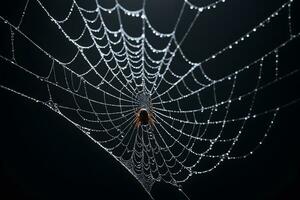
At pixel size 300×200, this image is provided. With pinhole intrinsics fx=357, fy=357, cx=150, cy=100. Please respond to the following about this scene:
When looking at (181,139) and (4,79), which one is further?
(181,139)

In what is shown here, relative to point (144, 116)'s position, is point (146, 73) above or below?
above

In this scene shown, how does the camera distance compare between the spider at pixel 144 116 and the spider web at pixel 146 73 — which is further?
the spider web at pixel 146 73

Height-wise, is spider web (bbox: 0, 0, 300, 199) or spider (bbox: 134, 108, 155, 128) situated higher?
spider web (bbox: 0, 0, 300, 199)

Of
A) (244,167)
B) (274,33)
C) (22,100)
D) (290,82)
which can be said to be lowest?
(244,167)

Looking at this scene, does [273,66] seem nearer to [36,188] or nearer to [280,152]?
[280,152]

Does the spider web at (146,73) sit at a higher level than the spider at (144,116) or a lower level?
higher

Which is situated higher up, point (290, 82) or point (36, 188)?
point (290, 82)

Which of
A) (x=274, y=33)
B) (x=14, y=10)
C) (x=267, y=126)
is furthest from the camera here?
(x=267, y=126)

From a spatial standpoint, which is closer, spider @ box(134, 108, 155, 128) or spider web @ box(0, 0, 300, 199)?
spider @ box(134, 108, 155, 128)

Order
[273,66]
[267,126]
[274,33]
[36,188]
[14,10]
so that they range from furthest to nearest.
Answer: [36,188], [267,126], [273,66], [274,33], [14,10]

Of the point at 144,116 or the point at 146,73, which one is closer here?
the point at 144,116

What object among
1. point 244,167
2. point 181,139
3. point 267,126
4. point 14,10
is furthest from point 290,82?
point 14,10
